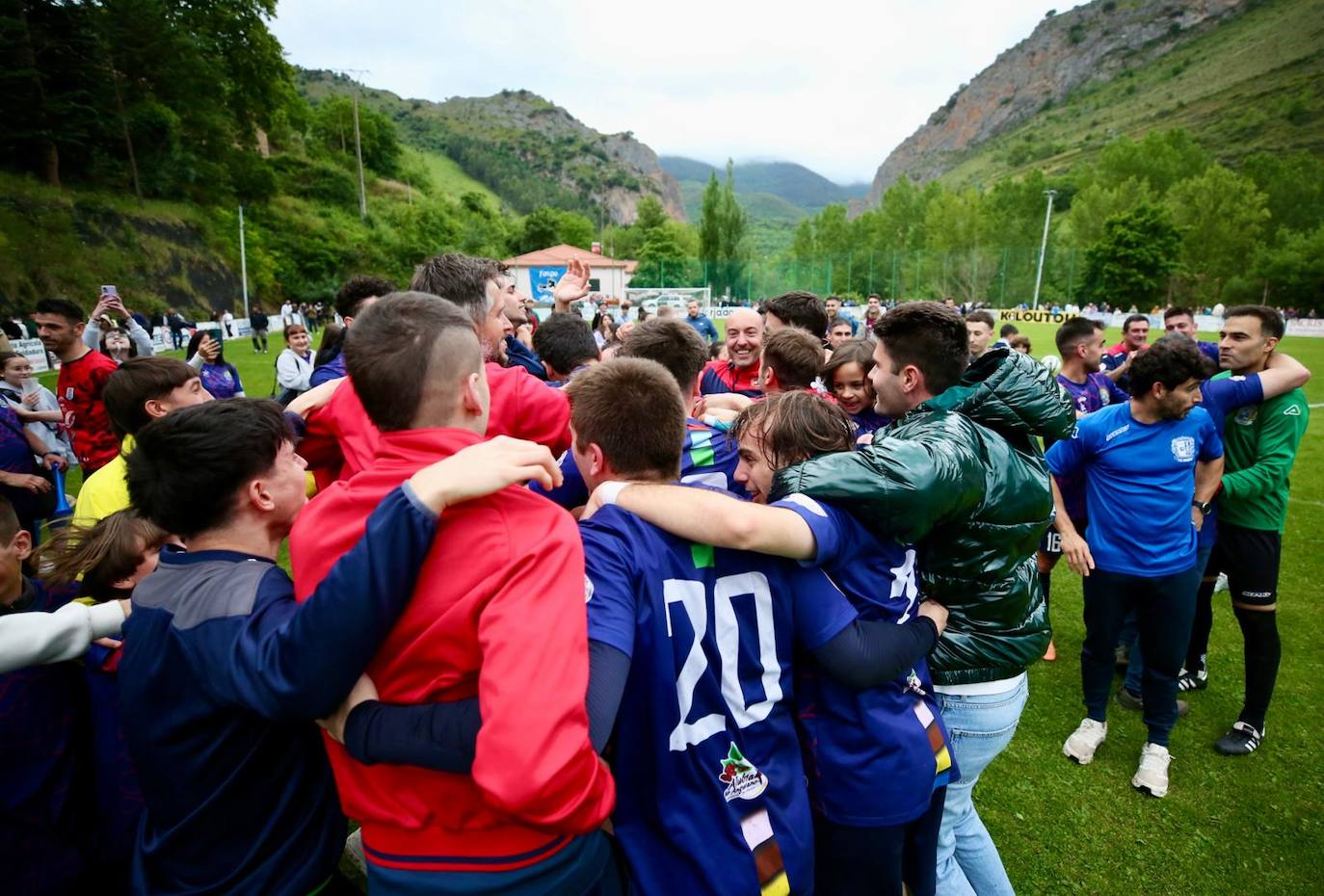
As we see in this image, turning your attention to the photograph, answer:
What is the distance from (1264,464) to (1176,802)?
2.04 metres

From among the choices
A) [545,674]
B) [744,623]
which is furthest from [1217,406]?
[545,674]

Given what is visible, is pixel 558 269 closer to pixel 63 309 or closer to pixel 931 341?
pixel 63 309

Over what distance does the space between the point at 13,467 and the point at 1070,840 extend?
24.2ft

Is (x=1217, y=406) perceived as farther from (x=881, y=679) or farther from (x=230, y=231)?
(x=230, y=231)

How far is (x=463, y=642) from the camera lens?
1232 mm

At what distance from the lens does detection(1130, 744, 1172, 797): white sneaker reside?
Answer: 137 inches

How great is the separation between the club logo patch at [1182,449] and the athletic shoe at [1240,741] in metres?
1.84

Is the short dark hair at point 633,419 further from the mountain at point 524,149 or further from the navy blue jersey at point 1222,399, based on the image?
the mountain at point 524,149

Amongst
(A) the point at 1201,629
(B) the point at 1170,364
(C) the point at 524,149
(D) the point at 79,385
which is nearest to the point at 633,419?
(B) the point at 1170,364

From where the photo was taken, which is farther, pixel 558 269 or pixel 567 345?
pixel 558 269

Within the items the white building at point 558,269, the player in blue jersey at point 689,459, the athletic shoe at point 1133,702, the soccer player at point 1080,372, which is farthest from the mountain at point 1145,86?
the player in blue jersey at point 689,459

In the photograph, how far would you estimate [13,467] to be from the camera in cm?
482

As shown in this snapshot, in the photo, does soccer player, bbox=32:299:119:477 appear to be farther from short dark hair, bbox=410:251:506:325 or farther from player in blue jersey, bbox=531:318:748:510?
player in blue jersey, bbox=531:318:748:510

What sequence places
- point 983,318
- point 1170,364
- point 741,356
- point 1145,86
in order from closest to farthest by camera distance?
1. point 1170,364
2. point 741,356
3. point 983,318
4. point 1145,86
